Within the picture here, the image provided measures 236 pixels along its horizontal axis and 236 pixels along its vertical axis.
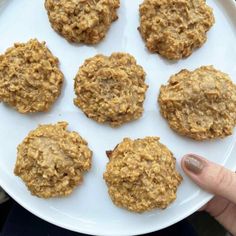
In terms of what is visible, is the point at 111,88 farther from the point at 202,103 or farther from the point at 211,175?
the point at 211,175

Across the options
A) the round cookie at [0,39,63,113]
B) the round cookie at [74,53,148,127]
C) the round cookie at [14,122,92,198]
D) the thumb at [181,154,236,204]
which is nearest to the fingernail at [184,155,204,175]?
the thumb at [181,154,236,204]

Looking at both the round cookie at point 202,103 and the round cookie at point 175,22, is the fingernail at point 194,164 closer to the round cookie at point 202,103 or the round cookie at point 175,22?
the round cookie at point 202,103

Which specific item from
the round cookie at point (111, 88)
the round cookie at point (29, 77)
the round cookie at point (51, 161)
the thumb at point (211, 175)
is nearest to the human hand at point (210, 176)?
the thumb at point (211, 175)

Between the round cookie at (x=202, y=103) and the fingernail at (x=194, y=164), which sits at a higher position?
the round cookie at (x=202, y=103)

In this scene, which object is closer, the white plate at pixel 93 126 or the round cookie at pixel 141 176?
the round cookie at pixel 141 176

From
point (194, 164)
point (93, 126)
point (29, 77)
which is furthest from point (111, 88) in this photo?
point (194, 164)
